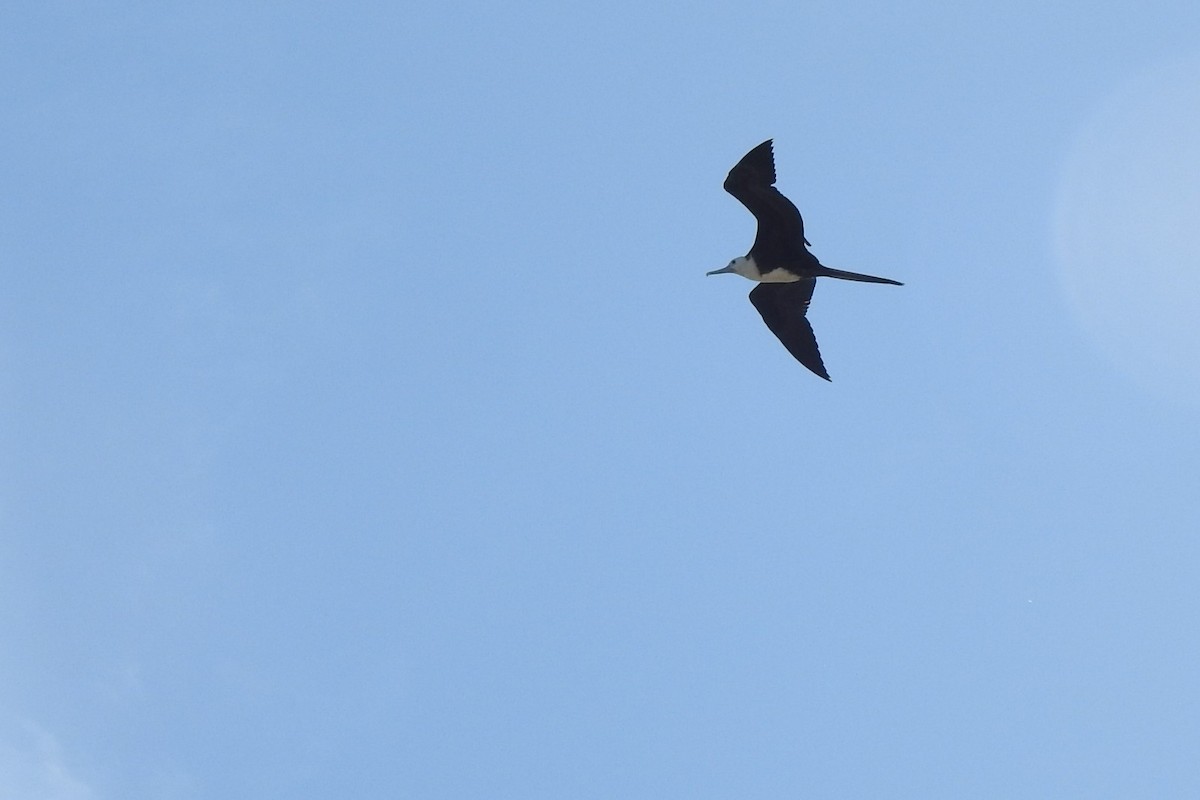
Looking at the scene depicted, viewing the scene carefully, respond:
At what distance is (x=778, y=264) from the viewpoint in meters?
19.3

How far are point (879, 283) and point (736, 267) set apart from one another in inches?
78.6

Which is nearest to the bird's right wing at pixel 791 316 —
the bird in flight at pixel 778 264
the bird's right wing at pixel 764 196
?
the bird in flight at pixel 778 264

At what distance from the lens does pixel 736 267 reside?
64.6 ft

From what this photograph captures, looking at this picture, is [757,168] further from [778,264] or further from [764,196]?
[778,264]

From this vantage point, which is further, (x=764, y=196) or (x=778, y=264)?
(x=778, y=264)

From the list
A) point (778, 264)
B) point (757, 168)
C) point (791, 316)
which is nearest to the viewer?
point (757, 168)

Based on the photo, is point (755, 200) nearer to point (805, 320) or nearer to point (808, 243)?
point (808, 243)

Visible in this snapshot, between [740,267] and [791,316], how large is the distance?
88 cm

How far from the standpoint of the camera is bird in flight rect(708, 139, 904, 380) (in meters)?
18.1

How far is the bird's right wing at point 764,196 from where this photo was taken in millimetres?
17984

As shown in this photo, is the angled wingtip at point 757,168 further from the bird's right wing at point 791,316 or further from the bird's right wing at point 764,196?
the bird's right wing at point 791,316

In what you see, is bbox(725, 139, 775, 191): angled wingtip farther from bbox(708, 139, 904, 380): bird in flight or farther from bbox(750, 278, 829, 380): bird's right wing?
bbox(750, 278, 829, 380): bird's right wing

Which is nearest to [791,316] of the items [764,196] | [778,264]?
[778,264]

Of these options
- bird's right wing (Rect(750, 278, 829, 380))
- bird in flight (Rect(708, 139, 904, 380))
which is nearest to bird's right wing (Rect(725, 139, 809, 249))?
bird in flight (Rect(708, 139, 904, 380))
